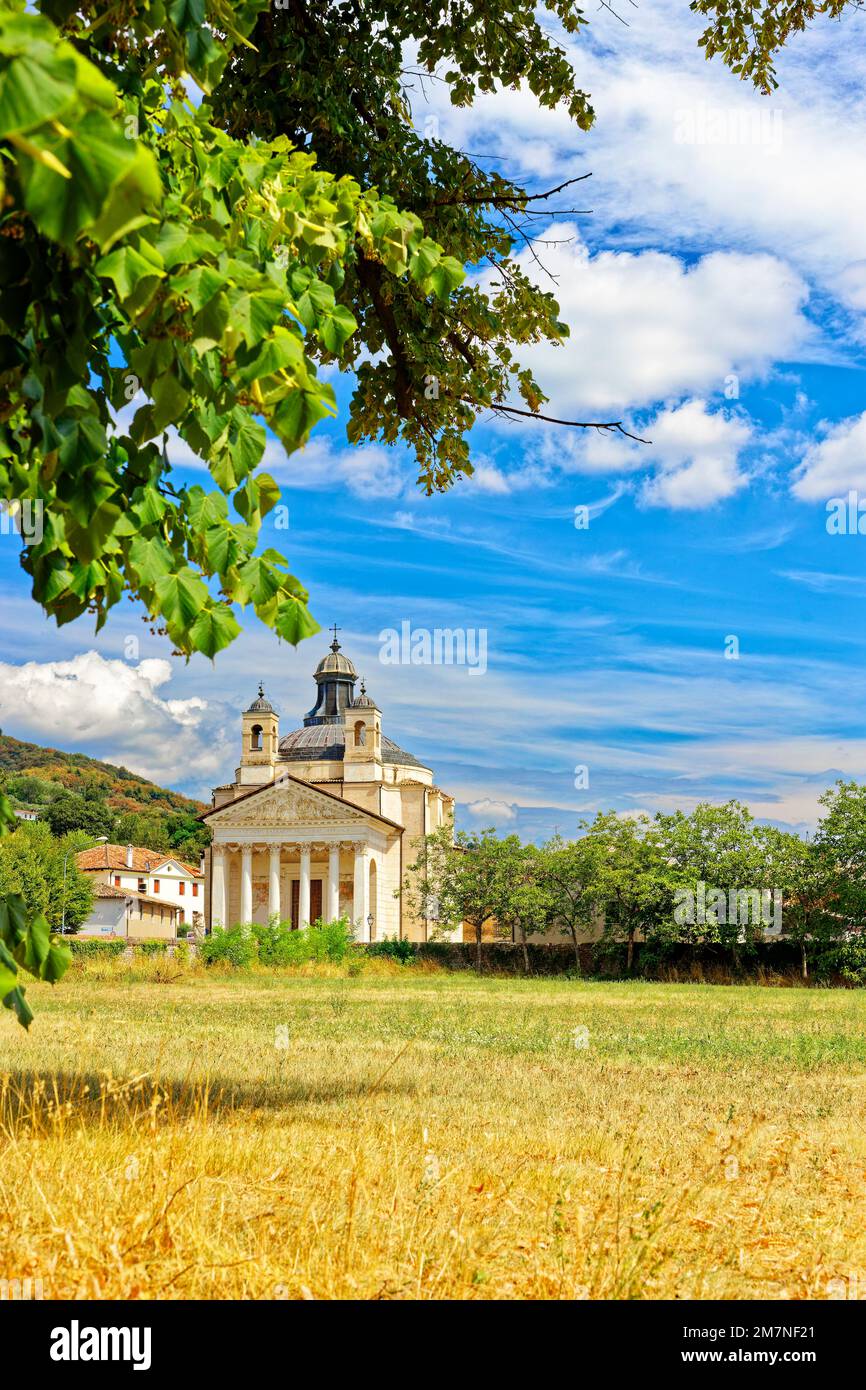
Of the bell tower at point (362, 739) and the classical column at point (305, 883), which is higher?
the bell tower at point (362, 739)

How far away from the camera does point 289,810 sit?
6794cm

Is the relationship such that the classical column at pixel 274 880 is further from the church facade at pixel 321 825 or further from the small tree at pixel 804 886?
the small tree at pixel 804 886

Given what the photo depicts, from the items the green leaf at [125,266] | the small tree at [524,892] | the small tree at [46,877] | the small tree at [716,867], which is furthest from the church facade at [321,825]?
the green leaf at [125,266]

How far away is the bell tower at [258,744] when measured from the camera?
72375 millimetres

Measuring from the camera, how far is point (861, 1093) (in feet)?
33.2

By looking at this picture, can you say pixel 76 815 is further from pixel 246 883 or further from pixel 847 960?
pixel 847 960

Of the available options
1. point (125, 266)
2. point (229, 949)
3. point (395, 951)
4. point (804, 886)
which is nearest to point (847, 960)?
point (804, 886)

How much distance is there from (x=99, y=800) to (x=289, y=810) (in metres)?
52.7

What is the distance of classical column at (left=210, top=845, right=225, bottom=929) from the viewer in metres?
69.4

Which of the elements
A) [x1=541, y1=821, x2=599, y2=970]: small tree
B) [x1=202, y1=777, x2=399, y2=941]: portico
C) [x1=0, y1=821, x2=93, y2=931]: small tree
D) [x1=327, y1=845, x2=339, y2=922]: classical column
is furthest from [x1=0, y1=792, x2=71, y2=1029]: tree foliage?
[x1=327, y1=845, x2=339, y2=922]: classical column

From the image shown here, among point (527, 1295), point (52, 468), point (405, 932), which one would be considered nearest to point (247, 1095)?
point (527, 1295)

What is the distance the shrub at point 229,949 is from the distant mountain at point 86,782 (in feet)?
254
